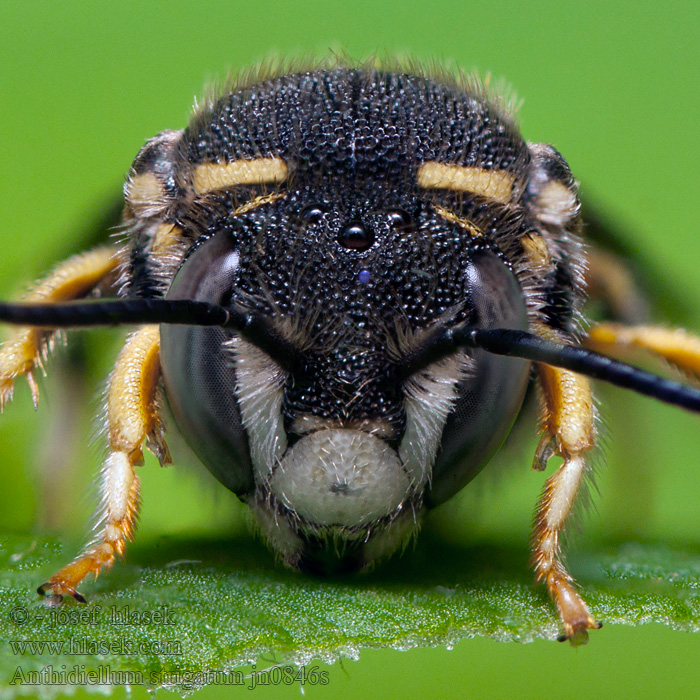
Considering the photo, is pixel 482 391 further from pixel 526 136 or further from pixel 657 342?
pixel 526 136

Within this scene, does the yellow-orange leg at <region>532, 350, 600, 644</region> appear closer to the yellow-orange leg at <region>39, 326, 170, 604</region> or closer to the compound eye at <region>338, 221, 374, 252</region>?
the compound eye at <region>338, 221, 374, 252</region>

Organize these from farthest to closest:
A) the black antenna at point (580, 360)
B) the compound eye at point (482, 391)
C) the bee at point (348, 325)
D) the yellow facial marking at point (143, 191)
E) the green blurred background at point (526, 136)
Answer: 1. the green blurred background at point (526, 136)
2. the yellow facial marking at point (143, 191)
3. the compound eye at point (482, 391)
4. the bee at point (348, 325)
5. the black antenna at point (580, 360)

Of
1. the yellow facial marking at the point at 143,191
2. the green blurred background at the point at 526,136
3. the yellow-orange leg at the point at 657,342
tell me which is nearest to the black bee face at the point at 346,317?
the yellow facial marking at the point at 143,191

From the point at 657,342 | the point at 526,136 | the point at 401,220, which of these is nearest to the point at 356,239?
the point at 401,220

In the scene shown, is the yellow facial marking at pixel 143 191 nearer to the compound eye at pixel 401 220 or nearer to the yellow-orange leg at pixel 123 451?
the yellow-orange leg at pixel 123 451

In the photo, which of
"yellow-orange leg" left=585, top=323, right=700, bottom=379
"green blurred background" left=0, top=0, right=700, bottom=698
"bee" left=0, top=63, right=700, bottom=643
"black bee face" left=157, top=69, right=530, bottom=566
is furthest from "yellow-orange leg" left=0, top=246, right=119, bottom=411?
"yellow-orange leg" left=585, top=323, right=700, bottom=379

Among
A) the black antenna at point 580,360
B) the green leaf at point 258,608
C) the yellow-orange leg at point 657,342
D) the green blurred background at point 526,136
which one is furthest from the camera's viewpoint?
the green blurred background at point 526,136

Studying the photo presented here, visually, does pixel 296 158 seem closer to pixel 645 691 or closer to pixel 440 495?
pixel 440 495
